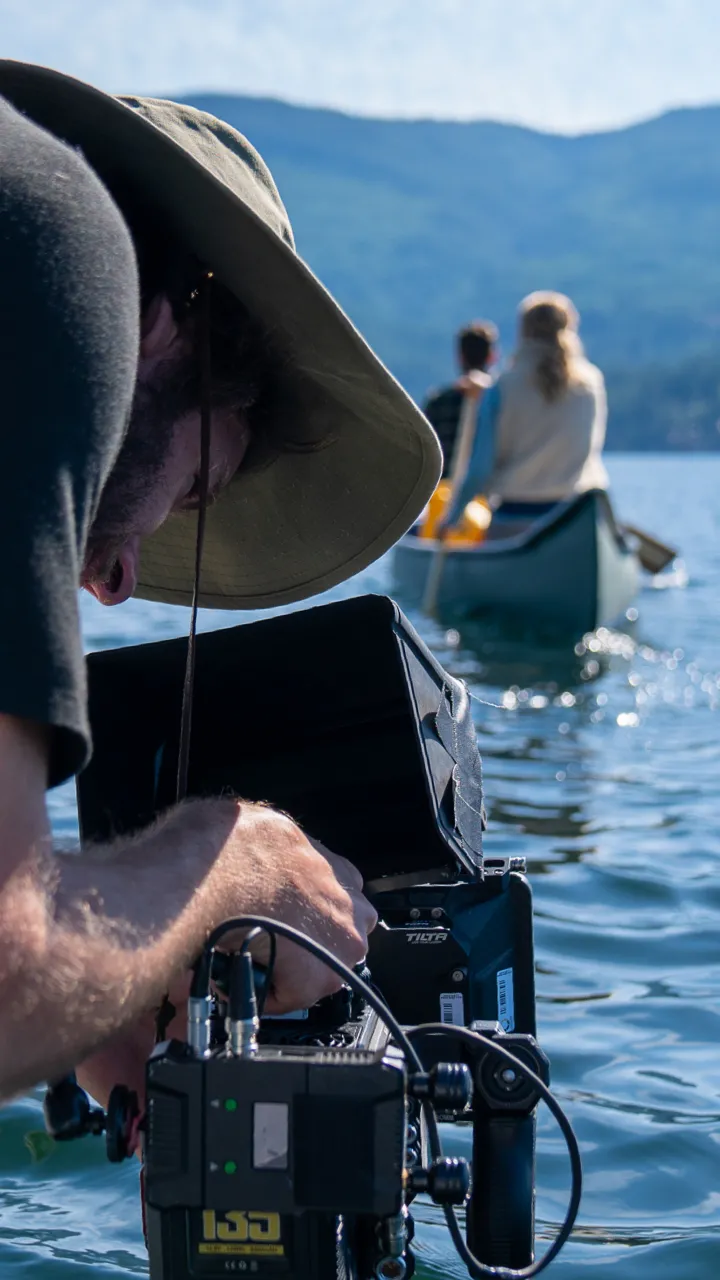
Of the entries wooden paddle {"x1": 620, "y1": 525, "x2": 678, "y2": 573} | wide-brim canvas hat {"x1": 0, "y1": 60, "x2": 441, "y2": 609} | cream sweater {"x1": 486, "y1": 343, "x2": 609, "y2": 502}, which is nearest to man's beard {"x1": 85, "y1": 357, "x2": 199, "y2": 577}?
wide-brim canvas hat {"x1": 0, "y1": 60, "x2": 441, "y2": 609}

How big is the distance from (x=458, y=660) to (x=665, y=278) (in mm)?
196813

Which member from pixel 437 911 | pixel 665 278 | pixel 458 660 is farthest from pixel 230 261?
pixel 665 278

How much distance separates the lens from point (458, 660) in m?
9.95

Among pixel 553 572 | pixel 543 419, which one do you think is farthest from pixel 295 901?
pixel 543 419

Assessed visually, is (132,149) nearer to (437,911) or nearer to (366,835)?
(366,835)

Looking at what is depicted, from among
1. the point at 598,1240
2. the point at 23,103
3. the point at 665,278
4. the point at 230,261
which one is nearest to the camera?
the point at 23,103

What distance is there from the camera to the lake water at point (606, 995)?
2.50 m

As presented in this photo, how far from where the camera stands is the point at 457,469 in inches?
491

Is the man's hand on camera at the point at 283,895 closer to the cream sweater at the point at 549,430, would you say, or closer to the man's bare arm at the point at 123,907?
the man's bare arm at the point at 123,907

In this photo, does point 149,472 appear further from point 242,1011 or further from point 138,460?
point 242,1011

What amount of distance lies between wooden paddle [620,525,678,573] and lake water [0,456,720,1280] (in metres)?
5.51

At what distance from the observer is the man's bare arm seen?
4.00ft

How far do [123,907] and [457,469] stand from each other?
37.1 ft

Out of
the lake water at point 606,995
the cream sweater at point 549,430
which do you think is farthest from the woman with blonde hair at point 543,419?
the lake water at point 606,995
